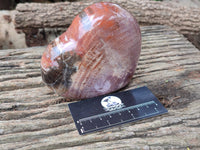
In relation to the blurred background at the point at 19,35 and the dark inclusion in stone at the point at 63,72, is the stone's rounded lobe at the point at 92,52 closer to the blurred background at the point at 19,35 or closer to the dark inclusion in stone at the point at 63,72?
the dark inclusion in stone at the point at 63,72

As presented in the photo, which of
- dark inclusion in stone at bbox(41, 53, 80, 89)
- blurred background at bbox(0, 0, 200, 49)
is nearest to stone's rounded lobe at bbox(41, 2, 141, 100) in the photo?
dark inclusion in stone at bbox(41, 53, 80, 89)

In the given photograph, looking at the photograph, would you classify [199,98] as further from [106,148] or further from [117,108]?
[106,148]

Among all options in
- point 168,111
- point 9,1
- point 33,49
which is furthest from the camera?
point 9,1

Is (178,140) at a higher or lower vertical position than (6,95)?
higher

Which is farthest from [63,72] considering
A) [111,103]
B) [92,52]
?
[111,103]

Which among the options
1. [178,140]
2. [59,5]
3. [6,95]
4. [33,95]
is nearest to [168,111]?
[178,140]

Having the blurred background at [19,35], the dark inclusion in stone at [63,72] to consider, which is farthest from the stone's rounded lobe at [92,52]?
the blurred background at [19,35]

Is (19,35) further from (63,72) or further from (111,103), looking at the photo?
(111,103)
